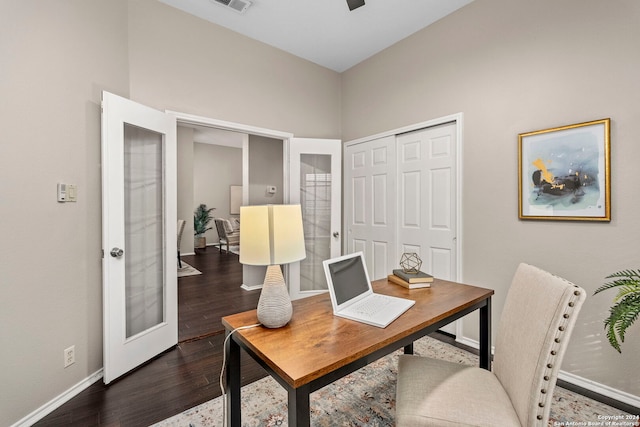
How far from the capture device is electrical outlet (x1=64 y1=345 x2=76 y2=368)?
193 centimetres

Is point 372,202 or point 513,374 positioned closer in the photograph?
point 513,374

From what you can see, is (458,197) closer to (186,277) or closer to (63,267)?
(63,267)

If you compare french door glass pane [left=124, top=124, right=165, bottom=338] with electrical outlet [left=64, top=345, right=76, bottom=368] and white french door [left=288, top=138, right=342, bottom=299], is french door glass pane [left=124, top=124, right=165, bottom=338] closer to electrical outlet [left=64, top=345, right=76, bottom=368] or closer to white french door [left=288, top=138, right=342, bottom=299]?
electrical outlet [left=64, top=345, right=76, bottom=368]

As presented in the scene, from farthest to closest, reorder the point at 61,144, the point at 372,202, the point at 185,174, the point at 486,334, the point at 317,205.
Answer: the point at 185,174 < the point at 317,205 < the point at 372,202 < the point at 61,144 < the point at 486,334

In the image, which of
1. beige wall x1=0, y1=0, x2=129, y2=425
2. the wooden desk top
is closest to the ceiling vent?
beige wall x1=0, y1=0, x2=129, y2=425

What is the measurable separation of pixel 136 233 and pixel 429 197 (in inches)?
106

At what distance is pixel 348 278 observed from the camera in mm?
1535

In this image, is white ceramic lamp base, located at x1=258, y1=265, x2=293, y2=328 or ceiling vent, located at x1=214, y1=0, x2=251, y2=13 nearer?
white ceramic lamp base, located at x1=258, y1=265, x2=293, y2=328

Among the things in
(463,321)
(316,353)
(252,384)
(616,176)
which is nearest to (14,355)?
(252,384)

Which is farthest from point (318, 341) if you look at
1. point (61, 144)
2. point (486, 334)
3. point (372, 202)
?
point (372, 202)

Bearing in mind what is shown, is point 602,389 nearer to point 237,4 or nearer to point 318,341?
point 318,341

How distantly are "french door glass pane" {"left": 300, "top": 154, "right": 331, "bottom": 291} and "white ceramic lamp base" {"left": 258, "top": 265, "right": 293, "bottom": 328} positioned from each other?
2.39m

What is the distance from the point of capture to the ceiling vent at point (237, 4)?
263cm

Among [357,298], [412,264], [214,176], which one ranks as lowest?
[412,264]
